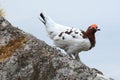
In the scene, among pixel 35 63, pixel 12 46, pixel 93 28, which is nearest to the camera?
pixel 35 63

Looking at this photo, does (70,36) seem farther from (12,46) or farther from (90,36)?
(12,46)

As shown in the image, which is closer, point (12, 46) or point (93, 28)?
point (12, 46)

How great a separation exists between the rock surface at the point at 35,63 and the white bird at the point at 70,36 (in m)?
2.54

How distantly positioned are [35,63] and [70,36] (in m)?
3.51

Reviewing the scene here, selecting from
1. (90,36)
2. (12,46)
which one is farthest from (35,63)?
(90,36)

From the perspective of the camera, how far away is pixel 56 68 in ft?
21.6

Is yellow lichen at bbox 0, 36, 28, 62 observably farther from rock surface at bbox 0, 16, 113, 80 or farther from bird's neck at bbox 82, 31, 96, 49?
bird's neck at bbox 82, 31, 96, 49

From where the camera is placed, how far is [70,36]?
32.9ft

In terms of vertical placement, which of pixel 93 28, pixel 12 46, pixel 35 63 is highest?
pixel 93 28

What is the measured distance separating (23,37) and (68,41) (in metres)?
3.00

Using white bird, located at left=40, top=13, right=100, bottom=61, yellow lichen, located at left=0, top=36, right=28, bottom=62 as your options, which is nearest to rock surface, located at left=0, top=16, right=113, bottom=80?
yellow lichen, located at left=0, top=36, right=28, bottom=62

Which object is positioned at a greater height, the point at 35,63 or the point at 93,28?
the point at 93,28

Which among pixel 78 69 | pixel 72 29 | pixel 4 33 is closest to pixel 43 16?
pixel 72 29

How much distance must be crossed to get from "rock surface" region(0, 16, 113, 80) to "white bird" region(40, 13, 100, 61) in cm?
254
